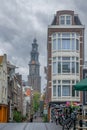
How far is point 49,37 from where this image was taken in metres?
63.8

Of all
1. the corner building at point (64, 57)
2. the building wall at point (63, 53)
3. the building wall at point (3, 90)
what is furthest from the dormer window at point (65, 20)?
the building wall at point (3, 90)

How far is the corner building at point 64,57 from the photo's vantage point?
61219 mm

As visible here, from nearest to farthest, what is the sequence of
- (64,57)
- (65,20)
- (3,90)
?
1. (64,57)
2. (65,20)
3. (3,90)

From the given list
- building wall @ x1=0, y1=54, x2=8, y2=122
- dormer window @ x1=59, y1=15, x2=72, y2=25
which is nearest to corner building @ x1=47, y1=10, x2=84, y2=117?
dormer window @ x1=59, y1=15, x2=72, y2=25

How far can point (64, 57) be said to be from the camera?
203 feet

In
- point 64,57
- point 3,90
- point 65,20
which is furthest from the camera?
point 3,90

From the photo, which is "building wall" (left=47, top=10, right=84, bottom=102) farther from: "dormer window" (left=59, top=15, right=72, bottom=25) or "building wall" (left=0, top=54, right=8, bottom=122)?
"building wall" (left=0, top=54, right=8, bottom=122)

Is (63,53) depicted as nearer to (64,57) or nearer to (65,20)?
(64,57)

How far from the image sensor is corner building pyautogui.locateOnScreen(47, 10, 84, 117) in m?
61.2

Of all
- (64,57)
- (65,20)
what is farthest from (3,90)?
(65,20)

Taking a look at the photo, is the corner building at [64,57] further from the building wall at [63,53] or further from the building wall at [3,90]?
the building wall at [3,90]

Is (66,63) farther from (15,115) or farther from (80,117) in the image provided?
(80,117)

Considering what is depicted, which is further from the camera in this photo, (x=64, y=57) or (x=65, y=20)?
(x=65, y=20)

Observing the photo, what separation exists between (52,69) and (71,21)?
7.65 metres
